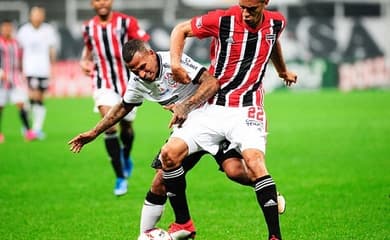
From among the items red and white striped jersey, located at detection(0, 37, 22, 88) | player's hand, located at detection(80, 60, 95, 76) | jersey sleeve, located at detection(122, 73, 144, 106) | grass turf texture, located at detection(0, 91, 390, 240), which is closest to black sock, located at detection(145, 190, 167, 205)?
grass turf texture, located at detection(0, 91, 390, 240)

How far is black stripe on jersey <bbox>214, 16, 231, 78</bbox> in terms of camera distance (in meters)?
8.33

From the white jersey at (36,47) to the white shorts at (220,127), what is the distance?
42.2ft

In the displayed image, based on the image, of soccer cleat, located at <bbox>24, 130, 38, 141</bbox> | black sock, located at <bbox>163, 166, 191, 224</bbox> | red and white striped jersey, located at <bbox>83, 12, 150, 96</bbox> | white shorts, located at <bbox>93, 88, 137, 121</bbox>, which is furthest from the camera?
soccer cleat, located at <bbox>24, 130, 38, 141</bbox>

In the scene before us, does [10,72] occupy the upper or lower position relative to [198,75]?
lower

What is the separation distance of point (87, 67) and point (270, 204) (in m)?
5.56

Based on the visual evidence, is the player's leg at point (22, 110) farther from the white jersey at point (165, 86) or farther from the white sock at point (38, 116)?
the white jersey at point (165, 86)

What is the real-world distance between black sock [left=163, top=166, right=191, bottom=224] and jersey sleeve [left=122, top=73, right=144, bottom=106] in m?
0.80

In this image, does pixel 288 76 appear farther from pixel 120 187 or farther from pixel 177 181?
pixel 120 187

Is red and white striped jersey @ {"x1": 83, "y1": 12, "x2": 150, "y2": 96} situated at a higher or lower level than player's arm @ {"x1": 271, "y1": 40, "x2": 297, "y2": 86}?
lower

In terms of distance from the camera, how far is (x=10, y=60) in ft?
66.9

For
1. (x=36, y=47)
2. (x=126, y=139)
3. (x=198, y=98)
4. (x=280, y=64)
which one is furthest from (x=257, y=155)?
(x=36, y=47)

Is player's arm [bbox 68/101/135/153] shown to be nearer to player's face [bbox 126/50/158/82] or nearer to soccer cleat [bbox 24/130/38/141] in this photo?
player's face [bbox 126/50/158/82]

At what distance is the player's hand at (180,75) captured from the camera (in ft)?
26.6

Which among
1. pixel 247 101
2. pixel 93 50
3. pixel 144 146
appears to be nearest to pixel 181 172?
pixel 247 101
